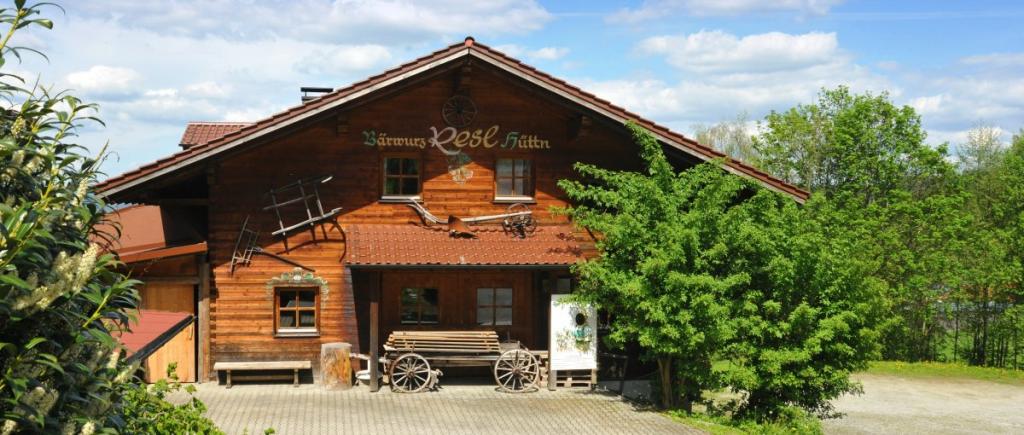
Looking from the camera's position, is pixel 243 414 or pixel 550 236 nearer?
pixel 243 414

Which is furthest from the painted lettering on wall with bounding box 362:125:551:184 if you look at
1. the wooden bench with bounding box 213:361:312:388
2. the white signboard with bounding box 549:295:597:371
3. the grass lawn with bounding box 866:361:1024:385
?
the grass lawn with bounding box 866:361:1024:385

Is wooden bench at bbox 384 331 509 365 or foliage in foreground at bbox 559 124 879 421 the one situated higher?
foliage in foreground at bbox 559 124 879 421

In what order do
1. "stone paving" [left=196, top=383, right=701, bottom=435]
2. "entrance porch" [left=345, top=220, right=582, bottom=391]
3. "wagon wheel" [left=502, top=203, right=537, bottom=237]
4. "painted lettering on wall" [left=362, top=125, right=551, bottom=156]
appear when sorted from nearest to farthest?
"stone paving" [left=196, top=383, right=701, bottom=435]
"entrance porch" [left=345, top=220, right=582, bottom=391]
"painted lettering on wall" [left=362, top=125, right=551, bottom=156]
"wagon wheel" [left=502, top=203, right=537, bottom=237]

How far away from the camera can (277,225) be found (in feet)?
63.3

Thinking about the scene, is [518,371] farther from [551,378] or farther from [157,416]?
[157,416]

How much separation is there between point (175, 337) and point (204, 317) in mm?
651

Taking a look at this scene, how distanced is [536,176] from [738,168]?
3.87 m

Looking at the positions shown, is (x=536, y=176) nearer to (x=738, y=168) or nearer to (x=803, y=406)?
(x=738, y=168)

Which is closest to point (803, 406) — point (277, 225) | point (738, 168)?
point (738, 168)

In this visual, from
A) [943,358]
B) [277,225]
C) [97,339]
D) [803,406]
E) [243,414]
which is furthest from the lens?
[943,358]

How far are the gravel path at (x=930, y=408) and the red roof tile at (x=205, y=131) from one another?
1698 centimetres

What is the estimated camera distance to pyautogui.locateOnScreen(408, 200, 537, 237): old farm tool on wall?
19844 millimetres

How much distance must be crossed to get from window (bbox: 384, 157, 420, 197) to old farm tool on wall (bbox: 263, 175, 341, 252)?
109 centimetres

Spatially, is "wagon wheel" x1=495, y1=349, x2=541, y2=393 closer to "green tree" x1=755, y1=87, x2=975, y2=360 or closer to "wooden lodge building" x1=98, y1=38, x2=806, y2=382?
"wooden lodge building" x1=98, y1=38, x2=806, y2=382
